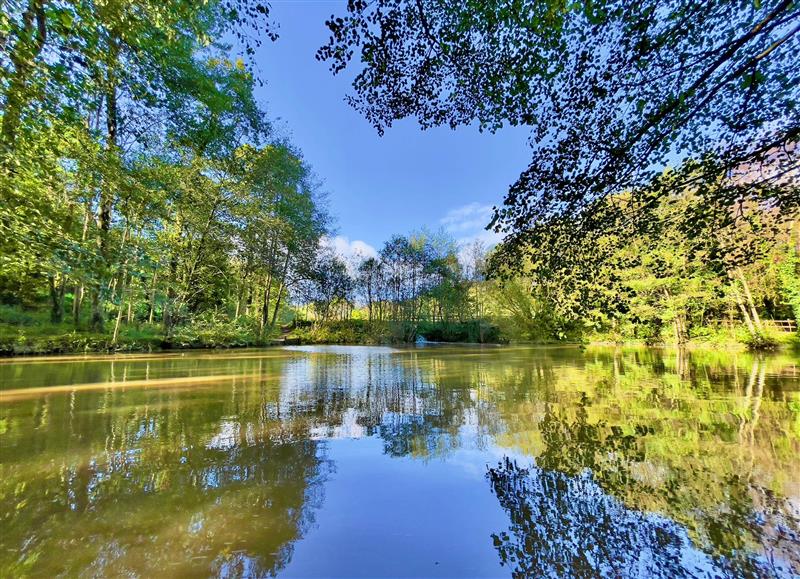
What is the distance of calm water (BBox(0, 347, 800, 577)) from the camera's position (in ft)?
6.37

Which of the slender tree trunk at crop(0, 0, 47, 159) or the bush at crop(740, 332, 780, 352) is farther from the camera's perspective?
the bush at crop(740, 332, 780, 352)

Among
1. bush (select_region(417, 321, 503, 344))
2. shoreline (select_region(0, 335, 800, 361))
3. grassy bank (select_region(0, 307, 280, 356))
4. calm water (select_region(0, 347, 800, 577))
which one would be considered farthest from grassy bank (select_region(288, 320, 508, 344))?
calm water (select_region(0, 347, 800, 577))

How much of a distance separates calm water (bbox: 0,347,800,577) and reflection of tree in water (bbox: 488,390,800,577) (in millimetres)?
14

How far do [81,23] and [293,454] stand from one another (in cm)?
692

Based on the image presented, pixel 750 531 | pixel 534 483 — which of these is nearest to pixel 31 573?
pixel 534 483

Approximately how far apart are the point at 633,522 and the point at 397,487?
166 cm

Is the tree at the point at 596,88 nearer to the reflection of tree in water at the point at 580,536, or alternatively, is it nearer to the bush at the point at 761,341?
the reflection of tree in water at the point at 580,536

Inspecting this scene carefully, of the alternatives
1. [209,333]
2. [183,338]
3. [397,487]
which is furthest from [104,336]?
[397,487]

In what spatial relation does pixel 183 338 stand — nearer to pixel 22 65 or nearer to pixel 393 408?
pixel 22 65

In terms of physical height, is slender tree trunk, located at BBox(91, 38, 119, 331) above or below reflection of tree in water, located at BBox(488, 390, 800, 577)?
above

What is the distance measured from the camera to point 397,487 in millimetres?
2893

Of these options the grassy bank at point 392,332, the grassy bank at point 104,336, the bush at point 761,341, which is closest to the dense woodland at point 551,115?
the grassy bank at point 104,336

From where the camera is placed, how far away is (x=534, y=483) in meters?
2.98

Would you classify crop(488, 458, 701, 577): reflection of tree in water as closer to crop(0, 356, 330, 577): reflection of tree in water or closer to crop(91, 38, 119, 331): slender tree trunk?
crop(0, 356, 330, 577): reflection of tree in water
